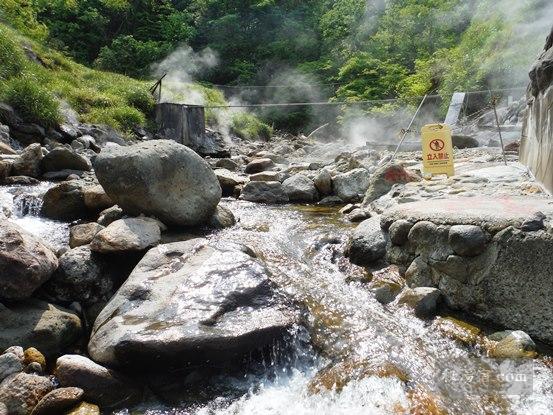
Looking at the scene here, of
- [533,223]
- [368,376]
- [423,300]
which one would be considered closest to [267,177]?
[423,300]

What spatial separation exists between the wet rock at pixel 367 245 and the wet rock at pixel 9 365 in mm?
3440

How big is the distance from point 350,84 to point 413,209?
2069 centimetres

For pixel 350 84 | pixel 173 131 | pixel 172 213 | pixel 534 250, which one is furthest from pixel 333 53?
pixel 534 250

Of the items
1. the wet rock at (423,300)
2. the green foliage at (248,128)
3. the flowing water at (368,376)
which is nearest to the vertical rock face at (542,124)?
the wet rock at (423,300)

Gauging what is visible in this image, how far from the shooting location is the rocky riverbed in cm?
282

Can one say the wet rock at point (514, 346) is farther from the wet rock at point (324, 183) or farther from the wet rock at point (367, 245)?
the wet rock at point (324, 183)

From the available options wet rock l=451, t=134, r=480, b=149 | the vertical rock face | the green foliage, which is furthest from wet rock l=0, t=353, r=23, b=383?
the green foliage

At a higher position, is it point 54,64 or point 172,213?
point 54,64

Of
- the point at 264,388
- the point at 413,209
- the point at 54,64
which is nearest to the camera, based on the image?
the point at 264,388

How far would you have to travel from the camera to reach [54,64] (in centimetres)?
1728

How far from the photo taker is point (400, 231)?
4375mm

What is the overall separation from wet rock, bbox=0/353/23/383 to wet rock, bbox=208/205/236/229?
347cm

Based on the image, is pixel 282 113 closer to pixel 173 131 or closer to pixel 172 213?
pixel 173 131

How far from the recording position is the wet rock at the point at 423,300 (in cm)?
371
